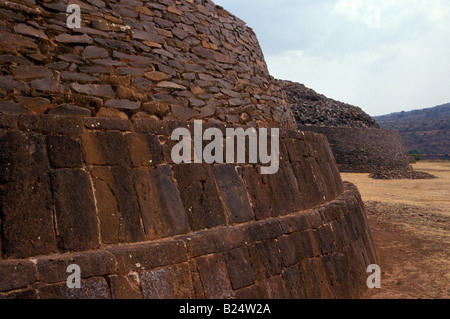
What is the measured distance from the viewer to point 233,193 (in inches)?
162

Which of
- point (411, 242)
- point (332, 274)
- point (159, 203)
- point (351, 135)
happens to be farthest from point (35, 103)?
point (351, 135)

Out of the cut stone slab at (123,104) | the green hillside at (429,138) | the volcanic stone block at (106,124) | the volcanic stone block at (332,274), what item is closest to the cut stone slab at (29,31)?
the cut stone slab at (123,104)

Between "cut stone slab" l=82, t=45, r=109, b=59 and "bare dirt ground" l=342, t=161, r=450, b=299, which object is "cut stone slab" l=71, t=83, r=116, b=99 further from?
"bare dirt ground" l=342, t=161, r=450, b=299

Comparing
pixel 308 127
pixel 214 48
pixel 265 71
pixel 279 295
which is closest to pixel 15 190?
pixel 279 295

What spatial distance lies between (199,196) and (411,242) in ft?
22.0

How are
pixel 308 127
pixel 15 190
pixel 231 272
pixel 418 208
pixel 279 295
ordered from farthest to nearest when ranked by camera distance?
pixel 308 127 → pixel 418 208 → pixel 279 295 → pixel 231 272 → pixel 15 190

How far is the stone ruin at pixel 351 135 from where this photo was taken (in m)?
26.6

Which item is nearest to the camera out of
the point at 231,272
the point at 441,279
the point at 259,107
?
the point at 231,272

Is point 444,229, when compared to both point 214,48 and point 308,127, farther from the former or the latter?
point 308,127

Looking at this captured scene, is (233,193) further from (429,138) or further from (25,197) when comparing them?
(429,138)

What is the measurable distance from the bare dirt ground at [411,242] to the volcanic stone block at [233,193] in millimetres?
2473

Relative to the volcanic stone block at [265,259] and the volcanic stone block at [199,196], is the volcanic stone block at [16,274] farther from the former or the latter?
the volcanic stone block at [265,259]

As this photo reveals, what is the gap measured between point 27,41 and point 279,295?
147 inches

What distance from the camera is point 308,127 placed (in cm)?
2644
